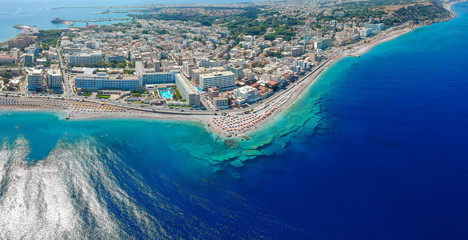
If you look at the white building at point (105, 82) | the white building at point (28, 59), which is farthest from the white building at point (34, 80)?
the white building at point (28, 59)

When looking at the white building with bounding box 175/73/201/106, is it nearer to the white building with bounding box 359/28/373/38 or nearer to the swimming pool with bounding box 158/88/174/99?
the swimming pool with bounding box 158/88/174/99

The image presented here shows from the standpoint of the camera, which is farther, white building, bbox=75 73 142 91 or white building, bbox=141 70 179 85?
white building, bbox=141 70 179 85

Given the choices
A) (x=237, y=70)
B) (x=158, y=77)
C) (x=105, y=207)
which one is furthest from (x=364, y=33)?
(x=105, y=207)

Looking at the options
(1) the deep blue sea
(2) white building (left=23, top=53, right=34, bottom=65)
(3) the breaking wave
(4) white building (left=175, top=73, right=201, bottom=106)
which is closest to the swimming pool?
(4) white building (left=175, top=73, right=201, bottom=106)

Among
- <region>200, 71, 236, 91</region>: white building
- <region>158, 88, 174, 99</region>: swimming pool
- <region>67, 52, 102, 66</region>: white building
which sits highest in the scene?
<region>67, 52, 102, 66</region>: white building

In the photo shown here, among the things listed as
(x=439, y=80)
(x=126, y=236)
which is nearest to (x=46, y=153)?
(x=126, y=236)

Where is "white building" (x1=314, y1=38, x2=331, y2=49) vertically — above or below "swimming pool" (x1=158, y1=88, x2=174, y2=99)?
above

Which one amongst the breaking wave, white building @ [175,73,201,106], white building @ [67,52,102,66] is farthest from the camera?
white building @ [67,52,102,66]
